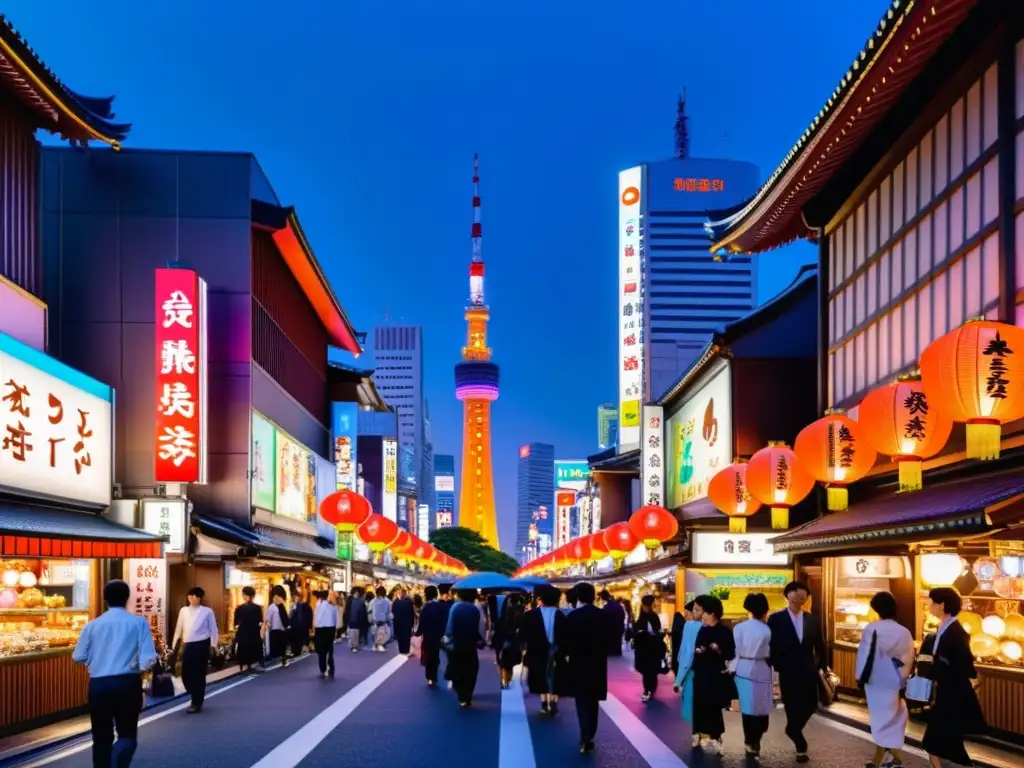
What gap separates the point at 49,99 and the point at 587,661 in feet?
36.5

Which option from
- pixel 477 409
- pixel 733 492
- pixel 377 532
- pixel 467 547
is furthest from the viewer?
pixel 477 409

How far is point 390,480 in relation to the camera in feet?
250

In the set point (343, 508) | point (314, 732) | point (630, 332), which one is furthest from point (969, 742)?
point (630, 332)

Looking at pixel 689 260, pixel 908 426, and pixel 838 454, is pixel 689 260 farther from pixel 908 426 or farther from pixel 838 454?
pixel 908 426

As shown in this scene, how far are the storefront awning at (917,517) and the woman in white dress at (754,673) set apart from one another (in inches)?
72.7

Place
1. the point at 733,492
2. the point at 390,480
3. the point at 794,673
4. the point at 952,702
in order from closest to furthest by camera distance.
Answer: the point at 952,702
the point at 794,673
the point at 733,492
the point at 390,480

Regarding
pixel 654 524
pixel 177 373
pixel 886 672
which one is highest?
pixel 177 373

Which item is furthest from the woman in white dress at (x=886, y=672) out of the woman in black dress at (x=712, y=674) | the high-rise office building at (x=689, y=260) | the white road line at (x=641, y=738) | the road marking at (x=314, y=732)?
the high-rise office building at (x=689, y=260)

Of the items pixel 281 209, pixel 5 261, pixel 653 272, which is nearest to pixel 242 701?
pixel 5 261

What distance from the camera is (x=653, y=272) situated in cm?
14200

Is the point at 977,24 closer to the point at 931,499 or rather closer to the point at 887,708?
the point at 931,499

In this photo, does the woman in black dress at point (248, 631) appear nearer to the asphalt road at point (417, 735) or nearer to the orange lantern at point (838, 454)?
the asphalt road at point (417, 735)

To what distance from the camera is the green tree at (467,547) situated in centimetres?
10812

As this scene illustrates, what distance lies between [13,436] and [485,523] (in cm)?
10885
